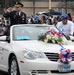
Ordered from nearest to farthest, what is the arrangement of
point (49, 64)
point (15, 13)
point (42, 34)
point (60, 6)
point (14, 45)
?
point (49, 64), point (14, 45), point (42, 34), point (15, 13), point (60, 6)

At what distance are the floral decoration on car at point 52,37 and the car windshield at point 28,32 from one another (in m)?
0.32

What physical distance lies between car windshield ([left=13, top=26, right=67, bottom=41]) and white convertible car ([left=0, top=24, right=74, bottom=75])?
0.01m

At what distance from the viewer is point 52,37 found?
8.45m

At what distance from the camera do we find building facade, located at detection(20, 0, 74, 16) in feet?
255

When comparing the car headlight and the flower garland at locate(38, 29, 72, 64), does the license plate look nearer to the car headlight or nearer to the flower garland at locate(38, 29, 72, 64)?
the flower garland at locate(38, 29, 72, 64)

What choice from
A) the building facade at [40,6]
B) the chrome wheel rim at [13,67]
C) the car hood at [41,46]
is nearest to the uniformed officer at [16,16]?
the car hood at [41,46]

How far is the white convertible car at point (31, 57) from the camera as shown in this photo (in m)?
7.36

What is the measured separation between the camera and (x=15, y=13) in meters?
12.0

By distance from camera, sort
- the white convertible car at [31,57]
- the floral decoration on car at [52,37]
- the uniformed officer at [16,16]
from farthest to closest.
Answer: the uniformed officer at [16,16] < the floral decoration on car at [52,37] < the white convertible car at [31,57]

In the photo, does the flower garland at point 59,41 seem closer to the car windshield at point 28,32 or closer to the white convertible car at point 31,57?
the white convertible car at point 31,57

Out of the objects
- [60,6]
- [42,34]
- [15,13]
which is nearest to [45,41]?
[42,34]

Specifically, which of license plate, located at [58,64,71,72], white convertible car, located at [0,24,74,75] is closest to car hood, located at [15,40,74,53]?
white convertible car, located at [0,24,74,75]

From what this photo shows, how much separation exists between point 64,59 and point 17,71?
117 centimetres

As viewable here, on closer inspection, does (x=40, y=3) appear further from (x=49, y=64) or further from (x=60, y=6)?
(x=49, y=64)
